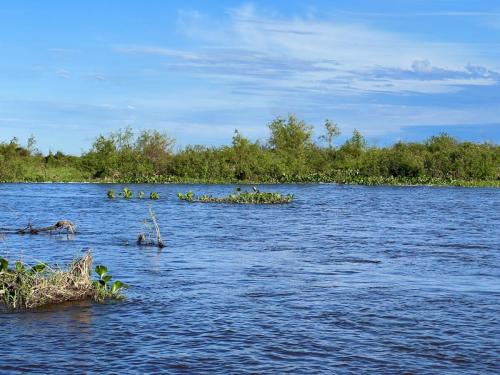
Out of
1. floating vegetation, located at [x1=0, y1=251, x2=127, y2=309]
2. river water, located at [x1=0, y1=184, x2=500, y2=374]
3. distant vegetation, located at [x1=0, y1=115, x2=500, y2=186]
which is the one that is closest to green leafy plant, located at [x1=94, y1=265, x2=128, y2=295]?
floating vegetation, located at [x1=0, y1=251, x2=127, y2=309]

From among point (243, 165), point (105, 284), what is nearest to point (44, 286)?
point (105, 284)

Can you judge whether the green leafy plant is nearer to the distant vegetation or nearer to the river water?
the river water

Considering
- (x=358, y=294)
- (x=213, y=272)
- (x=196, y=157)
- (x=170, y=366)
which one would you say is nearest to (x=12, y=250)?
(x=213, y=272)

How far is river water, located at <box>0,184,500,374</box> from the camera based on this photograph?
42.7ft

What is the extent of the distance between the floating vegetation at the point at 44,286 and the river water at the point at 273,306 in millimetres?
347

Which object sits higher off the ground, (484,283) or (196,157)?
(196,157)

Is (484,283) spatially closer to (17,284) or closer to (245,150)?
(17,284)

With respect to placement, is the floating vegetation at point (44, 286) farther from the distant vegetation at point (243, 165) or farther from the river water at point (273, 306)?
the distant vegetation at point (243, 165)

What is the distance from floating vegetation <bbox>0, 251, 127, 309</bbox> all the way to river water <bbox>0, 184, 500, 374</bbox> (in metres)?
0.35

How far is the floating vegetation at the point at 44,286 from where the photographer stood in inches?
645

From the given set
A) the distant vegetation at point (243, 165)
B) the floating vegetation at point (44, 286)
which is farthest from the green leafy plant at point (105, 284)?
the distant vegetation at point (243, 165)

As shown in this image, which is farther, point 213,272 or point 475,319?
point 213,272

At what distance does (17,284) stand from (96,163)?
82504mm

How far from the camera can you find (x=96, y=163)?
97375 mm
